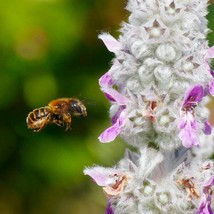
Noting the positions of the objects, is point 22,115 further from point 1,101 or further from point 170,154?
point 170,154

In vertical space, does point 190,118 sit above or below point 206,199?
above

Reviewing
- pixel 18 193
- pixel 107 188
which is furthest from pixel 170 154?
pixel 18 193

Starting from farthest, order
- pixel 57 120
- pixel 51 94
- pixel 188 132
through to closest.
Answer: pixel 51 94 < pixel 57 120 < pixel 188 132

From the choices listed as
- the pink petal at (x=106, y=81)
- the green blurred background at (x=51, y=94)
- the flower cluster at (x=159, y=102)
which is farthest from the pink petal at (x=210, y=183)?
the green blurred background at (x=51, y=94)

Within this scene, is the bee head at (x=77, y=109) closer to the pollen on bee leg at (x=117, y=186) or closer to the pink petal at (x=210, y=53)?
the pollen on bee leg at (x=117, y=186)

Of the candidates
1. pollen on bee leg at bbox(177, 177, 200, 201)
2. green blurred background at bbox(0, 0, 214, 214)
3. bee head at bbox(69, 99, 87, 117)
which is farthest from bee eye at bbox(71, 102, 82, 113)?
green blurred background at bbox(0, 0, 214, 214)

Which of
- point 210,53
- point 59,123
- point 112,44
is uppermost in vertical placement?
point 112,44

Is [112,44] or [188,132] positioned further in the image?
[112,44]

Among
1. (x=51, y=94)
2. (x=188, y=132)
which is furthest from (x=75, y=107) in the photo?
(x=51, y=94)

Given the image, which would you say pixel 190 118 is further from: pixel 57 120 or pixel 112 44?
pixel 57 120
